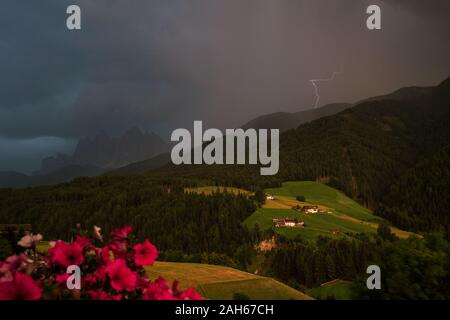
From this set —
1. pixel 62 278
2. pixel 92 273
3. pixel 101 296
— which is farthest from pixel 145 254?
pixel 62 278

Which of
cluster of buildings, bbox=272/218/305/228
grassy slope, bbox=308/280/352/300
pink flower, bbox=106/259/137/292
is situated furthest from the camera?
cluster of buildings, bbox=272/218/305/228

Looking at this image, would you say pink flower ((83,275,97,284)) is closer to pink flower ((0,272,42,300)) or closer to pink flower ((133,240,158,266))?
pink flower ((133,240,158,266))

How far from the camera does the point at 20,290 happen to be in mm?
3656

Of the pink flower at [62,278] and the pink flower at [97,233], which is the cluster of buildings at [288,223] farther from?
the pink flower at [62,278]

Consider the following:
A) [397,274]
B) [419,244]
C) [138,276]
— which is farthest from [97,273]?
[419,244]

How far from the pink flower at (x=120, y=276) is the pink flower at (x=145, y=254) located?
0.81 feet

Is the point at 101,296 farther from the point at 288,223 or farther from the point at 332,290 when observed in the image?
the point at 288,223

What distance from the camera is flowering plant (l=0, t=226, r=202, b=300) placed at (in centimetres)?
386

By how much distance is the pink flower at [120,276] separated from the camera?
414 cm

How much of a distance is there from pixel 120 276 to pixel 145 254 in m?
0.41

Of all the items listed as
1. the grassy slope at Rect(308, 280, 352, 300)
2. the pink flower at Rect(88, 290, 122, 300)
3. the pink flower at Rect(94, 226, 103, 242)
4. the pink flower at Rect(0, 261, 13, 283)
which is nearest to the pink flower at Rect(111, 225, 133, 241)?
the pink flower at Rect(94, 226, 103, 242)

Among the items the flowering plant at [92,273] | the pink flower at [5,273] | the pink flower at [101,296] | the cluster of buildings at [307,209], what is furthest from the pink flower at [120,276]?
the cluster of buildings at [307,209]
